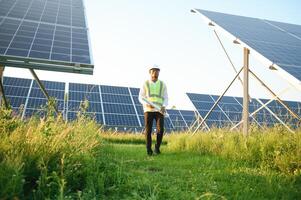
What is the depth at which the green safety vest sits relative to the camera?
28.6 ft

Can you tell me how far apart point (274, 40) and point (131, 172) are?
744 centimetres

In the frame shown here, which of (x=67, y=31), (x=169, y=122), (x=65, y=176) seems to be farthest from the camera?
(x=169, y=122)

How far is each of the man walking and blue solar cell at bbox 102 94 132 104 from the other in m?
9.29

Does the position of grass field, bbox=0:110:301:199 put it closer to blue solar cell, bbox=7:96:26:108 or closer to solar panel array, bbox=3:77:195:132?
solar panel array, bbox=3:77:195:132

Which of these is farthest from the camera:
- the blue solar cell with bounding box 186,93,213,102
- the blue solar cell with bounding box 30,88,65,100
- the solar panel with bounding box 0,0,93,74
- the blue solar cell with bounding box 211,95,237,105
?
the blue solar cell with bounding box 211,95,237,105

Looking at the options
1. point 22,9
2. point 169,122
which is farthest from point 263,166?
point 169,122

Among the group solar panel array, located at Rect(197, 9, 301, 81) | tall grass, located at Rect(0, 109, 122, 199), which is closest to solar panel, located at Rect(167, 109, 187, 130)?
solar panel array, located at Rect(197, 9, 301, 81)

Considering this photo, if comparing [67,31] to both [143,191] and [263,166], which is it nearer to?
[263,166]

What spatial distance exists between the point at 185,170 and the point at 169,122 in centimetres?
1321

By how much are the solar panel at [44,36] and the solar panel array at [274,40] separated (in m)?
3.56

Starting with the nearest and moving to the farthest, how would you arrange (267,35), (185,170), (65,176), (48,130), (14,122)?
(65,176) → (48,130) → (14,122) → (185,170) → (267,35)

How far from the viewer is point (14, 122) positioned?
4.96 m

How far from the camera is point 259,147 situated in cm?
653

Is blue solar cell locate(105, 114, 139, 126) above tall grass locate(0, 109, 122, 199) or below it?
above
